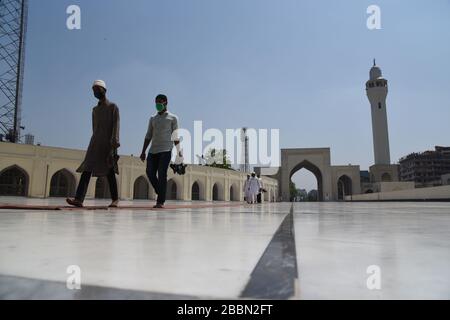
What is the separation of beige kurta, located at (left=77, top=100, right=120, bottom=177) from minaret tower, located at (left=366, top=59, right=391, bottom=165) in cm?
5098

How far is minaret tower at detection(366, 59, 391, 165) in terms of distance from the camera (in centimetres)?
4859

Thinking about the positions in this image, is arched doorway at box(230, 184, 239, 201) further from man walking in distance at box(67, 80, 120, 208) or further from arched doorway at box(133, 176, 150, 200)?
man walking in distance at box(67, 80, 120, 208)

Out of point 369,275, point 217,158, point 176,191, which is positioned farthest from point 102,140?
point 217,158

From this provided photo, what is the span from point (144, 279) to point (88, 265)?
219mm

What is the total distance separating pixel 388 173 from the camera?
49.0m

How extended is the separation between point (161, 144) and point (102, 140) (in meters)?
0.91

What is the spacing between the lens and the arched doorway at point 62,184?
25.5 meters

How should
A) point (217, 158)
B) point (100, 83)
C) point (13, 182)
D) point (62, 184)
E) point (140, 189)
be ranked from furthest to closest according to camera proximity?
point (217, 158) → point (140, 189) → point (62, 184) → point (13, 182) → point (100, 83)

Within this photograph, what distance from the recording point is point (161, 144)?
4.91 m

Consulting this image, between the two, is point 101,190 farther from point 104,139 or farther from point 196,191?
point 104,139

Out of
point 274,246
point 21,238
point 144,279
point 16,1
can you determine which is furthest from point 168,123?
point 16,1

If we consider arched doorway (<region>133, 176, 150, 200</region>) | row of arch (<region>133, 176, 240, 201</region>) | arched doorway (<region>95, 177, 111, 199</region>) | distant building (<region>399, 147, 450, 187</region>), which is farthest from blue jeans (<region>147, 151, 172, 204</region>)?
distant building (<region>399, 147, 450, 187</region>)

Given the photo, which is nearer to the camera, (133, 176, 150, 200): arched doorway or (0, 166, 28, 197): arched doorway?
(0, 166, 28, 197): arched doorway

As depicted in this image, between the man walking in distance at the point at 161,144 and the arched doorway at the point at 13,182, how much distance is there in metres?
21.9
